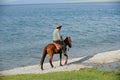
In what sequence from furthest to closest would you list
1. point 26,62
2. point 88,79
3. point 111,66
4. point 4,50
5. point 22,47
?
point 22,47
point 4,50
point 26,62
point 111,66
point 88,79

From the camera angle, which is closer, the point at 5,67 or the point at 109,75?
the point at 109,75

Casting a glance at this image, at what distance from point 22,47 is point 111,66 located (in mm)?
16737

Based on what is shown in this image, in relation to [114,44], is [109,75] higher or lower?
higher

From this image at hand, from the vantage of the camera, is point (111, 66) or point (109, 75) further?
point (111, 66)

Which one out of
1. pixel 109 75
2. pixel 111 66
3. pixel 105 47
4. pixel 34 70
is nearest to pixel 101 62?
pixel 111 66

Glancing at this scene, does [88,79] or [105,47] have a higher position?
[88,79]

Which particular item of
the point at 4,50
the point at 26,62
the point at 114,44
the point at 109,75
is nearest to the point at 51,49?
the point at 109,75

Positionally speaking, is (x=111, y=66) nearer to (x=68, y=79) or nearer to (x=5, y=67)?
(x=68, y=79)

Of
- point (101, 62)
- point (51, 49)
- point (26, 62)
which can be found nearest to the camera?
point (51, 49)

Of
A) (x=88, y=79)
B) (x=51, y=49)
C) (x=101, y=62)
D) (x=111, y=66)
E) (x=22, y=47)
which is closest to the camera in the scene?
(x=88, y=79)

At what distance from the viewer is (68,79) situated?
13430 mm

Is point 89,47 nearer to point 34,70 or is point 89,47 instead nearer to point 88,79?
point 34,70

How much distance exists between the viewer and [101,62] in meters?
19.9

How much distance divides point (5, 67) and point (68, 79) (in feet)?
33.4
